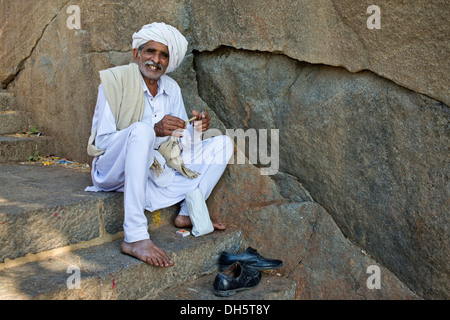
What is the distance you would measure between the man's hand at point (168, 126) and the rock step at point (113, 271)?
28.7 inches

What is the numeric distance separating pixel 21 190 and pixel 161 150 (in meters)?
0.99

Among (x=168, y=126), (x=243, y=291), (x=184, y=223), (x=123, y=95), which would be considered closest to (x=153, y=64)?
(x=123, y=95)

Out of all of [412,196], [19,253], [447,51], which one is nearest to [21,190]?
[19,253]

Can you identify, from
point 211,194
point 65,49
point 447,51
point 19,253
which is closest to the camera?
point 447,51

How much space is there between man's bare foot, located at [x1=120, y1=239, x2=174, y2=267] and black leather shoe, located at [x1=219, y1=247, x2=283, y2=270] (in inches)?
18.4

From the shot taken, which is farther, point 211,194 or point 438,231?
point 211,194

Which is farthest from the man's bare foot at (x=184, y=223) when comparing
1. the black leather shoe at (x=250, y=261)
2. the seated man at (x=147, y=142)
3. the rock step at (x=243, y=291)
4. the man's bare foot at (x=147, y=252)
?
the man's bare foot at (x=147, y=252)

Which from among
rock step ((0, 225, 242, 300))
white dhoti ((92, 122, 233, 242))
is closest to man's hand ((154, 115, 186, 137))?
white dhoti ((92, 122, 233, 242))

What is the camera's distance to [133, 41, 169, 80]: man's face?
2919mm

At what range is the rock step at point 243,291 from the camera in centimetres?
254

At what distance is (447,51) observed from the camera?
7.03 ft

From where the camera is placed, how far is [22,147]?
3.76m

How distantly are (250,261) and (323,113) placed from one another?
111 centimetres
